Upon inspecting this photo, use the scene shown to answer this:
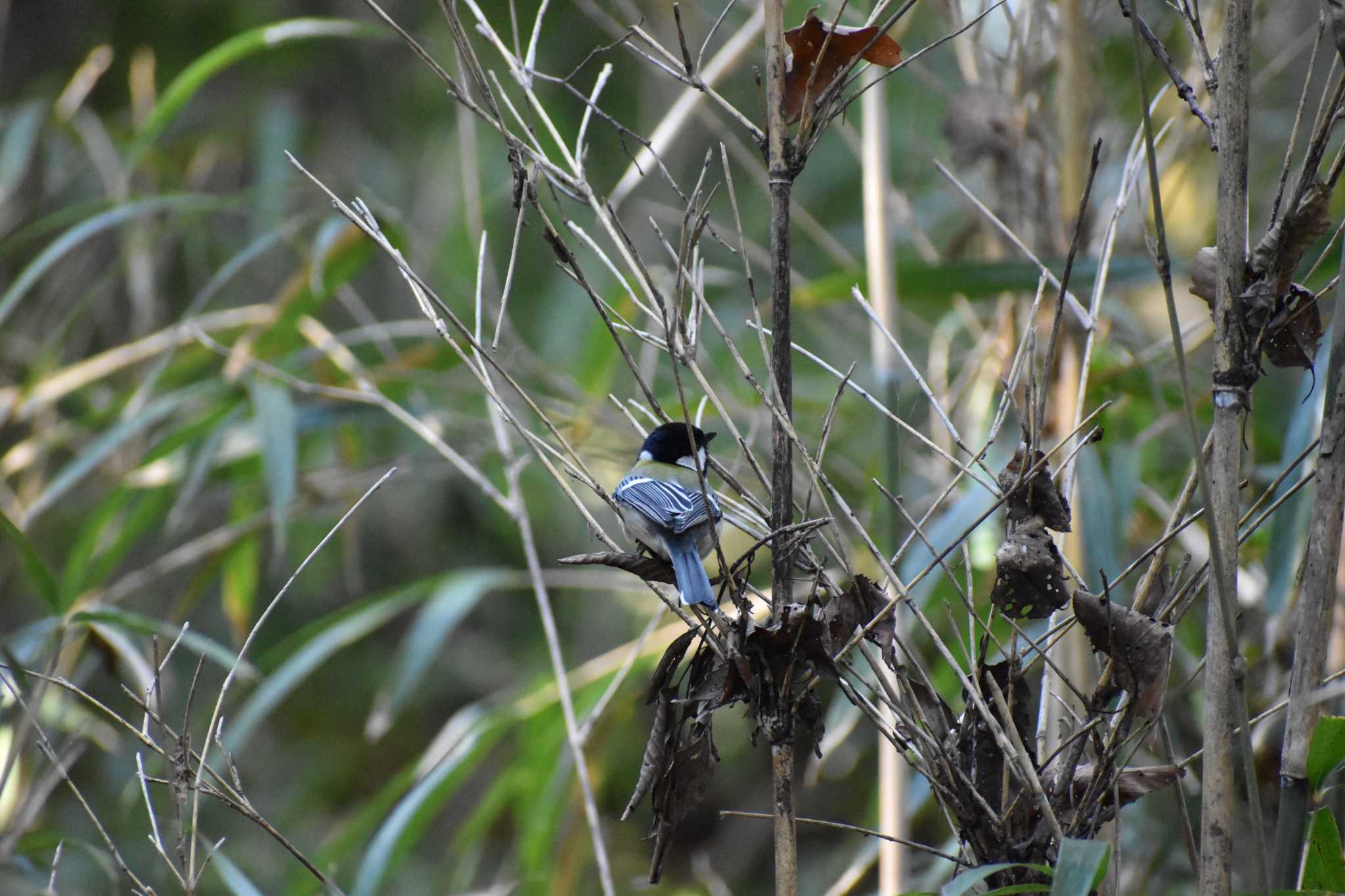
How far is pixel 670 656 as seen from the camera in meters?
1.22

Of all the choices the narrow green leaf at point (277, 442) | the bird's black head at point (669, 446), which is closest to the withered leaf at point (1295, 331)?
the bird's black head at point (669, 446)

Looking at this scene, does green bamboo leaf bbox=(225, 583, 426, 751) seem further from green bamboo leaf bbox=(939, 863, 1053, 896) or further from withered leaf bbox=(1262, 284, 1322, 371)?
withered leaf bbox=(1262, 284, 1322, 371)

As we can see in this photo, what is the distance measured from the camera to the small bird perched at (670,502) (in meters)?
1.91

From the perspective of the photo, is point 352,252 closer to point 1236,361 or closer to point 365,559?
point 1236,361

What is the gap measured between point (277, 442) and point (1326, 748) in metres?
2.25

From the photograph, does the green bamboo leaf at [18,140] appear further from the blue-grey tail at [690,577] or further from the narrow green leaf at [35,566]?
the blue-grey tail at [690,577]

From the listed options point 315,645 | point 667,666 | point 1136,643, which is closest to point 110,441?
point 315,645

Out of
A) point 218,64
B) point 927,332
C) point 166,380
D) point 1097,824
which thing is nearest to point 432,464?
point 166,380

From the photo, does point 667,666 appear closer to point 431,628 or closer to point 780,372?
point 780,372

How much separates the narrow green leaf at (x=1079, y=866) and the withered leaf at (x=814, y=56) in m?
0.75

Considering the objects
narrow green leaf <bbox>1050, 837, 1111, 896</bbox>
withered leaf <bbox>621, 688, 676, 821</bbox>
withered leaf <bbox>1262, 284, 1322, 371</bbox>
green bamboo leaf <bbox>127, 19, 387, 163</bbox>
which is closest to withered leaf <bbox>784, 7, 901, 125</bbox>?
withered leaf <bbox>1262, 284, 1322, 371</bbox>

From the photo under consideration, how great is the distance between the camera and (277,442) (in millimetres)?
2686

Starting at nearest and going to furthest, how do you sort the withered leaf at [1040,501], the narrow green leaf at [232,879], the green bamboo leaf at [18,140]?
the withered leaf at [1040,501], the narrow green leaf at [232,879], the green bamboo leaf at [18,140]

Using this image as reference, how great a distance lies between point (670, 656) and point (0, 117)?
3.80 meters
